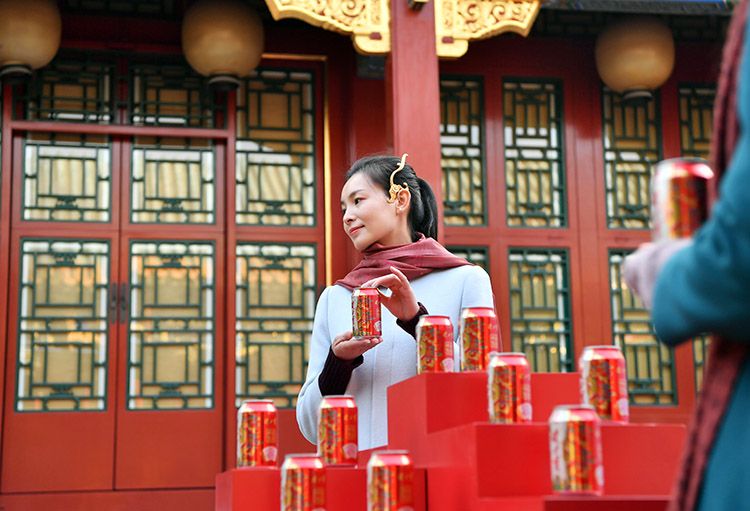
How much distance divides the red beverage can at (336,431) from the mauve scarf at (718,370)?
4.26 ft

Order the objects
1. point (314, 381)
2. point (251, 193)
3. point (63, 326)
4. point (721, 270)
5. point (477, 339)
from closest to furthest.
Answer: point (721, 270)
point (477, 339)
point (314, 381)
point (63, 326)
point (251, 193)

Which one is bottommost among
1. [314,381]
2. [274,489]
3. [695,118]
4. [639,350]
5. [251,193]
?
[274,489]

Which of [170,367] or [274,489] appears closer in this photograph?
[274,489]

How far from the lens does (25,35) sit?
532 cm

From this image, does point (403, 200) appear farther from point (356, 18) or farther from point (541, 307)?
point (541, 307)

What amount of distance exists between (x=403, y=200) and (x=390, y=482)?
3.72ft

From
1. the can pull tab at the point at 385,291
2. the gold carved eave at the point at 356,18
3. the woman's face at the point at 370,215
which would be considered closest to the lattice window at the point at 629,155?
the gold carved eave at the point at 356,18

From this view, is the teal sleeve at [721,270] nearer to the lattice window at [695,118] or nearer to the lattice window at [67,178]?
the lattice window at [67,178]

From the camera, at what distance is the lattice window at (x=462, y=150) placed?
5867 millimetres

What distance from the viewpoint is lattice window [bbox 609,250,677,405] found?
5.84m

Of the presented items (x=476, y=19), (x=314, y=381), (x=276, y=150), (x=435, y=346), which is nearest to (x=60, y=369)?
(x=276, y=150)

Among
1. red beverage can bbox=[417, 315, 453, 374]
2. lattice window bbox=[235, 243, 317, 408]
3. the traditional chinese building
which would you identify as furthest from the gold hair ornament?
lattice window bbox=[235, 243, 317, 408]

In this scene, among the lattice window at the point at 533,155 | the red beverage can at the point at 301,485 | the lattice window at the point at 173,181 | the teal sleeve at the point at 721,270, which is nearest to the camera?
the teal sleeve at the point at 721,270

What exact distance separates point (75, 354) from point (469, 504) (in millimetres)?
3714
